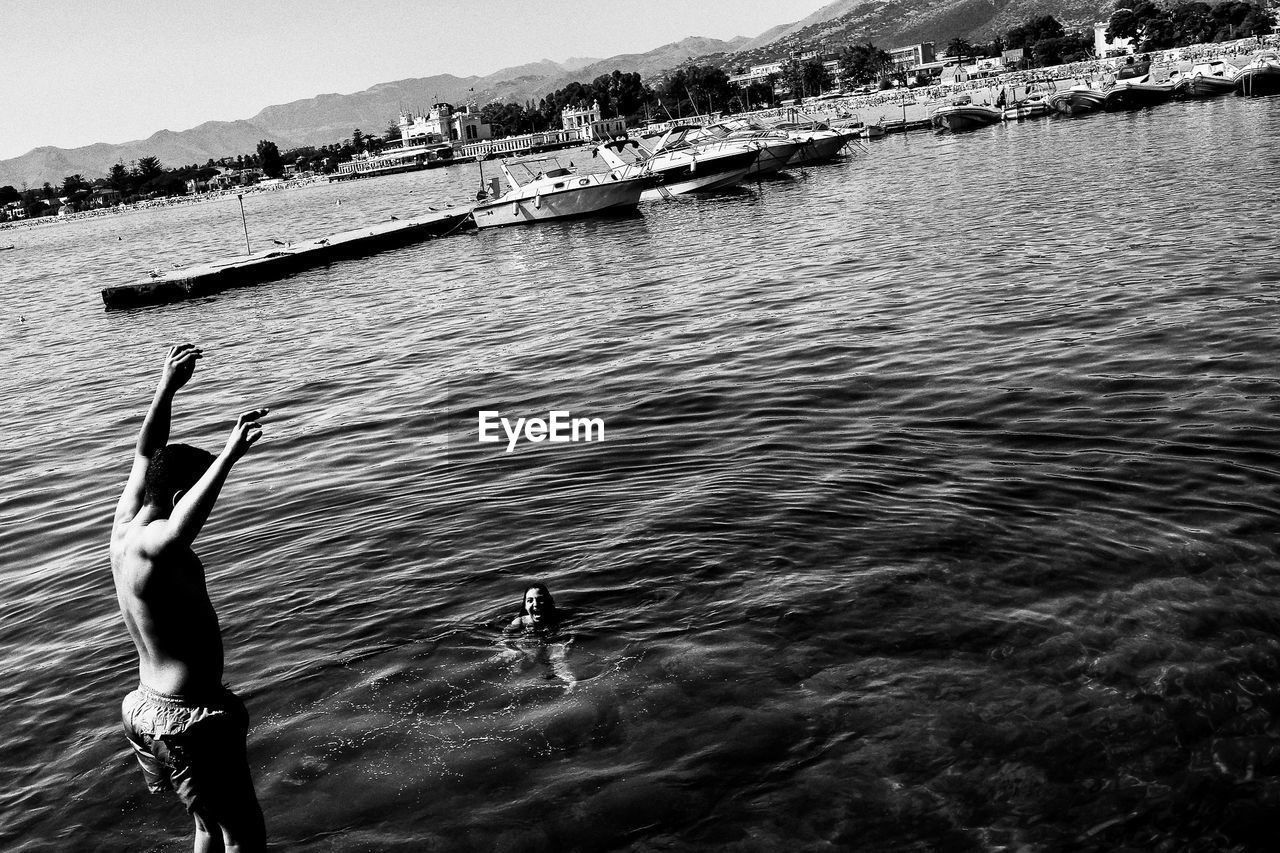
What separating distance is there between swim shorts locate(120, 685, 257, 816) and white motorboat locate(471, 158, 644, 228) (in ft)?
146

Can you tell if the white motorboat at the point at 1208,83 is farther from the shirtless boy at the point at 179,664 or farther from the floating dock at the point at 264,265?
the shirtless boy at the point at 179,664

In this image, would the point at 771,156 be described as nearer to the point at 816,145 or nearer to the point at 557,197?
the point at 816,145

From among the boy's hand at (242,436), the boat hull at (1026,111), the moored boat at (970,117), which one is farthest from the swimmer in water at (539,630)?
the boat hull at (1026,111)

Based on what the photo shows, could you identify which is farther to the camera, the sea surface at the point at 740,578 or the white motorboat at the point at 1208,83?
the white motorboat at the point at 1208,83

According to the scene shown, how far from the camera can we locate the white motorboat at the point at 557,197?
4866 centimetres

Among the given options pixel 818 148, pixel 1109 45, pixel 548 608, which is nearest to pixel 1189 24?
pixel 1109 45

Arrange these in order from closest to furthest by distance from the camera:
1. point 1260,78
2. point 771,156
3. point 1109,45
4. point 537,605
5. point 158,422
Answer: point 158,422
point 537,605
point 771,156
point 1260,78
point 1109,45

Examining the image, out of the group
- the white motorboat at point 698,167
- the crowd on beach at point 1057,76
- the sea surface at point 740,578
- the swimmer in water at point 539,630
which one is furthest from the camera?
the crowd on beach at point 1057,76

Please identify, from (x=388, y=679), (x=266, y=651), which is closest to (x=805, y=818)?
(x=388, y=679)

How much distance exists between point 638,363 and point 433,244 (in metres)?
32.7

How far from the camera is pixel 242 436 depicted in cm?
475

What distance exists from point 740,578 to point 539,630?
199 cm

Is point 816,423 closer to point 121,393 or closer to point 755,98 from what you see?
point 121,393

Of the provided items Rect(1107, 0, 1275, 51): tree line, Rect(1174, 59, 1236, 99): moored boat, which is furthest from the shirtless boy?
Rect(1107, 0, 1275, 51): tree line
